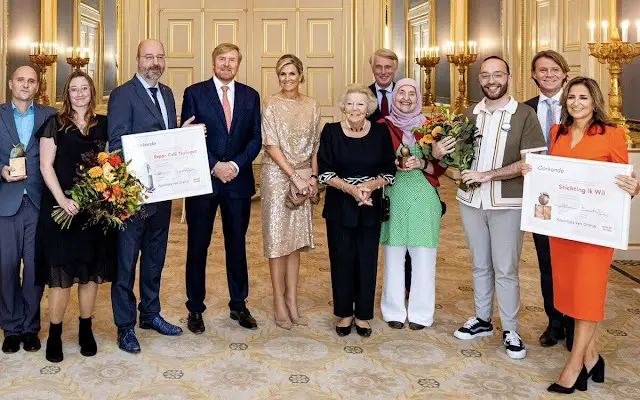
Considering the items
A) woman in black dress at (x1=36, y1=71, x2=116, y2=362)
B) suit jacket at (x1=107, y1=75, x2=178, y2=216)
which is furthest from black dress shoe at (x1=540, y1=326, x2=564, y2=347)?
woman in black dress at (x1=36, y1=71, x2=116, y2=362)

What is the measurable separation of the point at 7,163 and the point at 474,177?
2.71 m

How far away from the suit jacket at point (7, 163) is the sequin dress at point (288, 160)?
4.50ft

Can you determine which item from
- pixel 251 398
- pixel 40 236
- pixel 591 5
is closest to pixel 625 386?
pixel 251 398

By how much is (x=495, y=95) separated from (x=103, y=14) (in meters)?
8.73

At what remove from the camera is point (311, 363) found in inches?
148

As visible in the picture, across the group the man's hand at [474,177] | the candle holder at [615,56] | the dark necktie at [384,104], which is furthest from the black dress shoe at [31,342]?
the candle holder at [615,56]

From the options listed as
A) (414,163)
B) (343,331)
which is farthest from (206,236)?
(414,163)

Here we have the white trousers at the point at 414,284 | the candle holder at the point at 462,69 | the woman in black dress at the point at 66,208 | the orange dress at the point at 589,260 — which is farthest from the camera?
the candle holder at the point at 462,69

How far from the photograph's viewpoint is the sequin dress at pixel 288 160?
4176 millimetres

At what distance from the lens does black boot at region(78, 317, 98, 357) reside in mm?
3818

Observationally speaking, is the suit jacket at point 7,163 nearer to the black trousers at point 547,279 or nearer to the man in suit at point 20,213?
the man in suit at point 20,213

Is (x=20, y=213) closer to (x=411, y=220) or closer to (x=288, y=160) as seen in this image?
(x=288, y=160)

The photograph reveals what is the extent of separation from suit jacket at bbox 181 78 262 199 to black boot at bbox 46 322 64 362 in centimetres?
123

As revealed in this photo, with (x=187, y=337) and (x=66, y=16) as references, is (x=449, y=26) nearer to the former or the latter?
(x=66, y=16)
